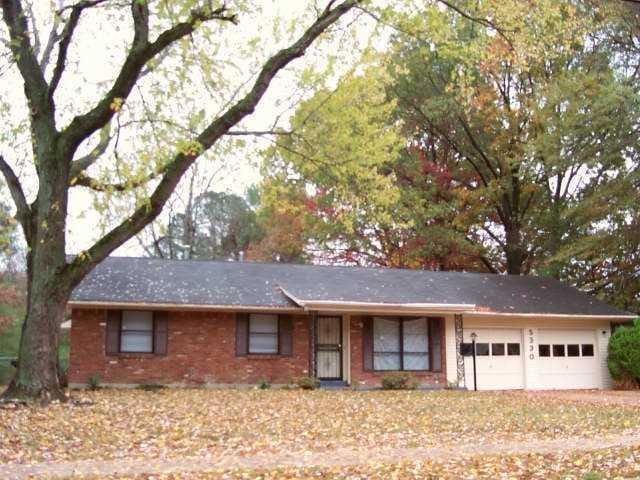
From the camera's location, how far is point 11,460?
8.48 metres

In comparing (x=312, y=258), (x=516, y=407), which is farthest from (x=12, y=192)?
(x=312, y=258)

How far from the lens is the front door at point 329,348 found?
21125 mm

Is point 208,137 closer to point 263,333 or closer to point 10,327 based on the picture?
point 263,333

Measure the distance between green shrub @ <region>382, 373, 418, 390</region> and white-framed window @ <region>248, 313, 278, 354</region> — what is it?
327 cm

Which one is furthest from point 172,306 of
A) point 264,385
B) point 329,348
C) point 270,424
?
point 270,424

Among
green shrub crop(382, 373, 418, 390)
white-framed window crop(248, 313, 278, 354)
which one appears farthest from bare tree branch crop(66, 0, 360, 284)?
green shrub crop(382, 373, 418, 390)

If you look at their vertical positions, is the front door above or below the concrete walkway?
above

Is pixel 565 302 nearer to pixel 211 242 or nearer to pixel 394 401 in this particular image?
pixel 394 401

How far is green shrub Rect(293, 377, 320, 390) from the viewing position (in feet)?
64.1

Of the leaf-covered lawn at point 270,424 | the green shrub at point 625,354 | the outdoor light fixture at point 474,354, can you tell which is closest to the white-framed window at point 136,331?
the leaf-covered lawn at point 270,424

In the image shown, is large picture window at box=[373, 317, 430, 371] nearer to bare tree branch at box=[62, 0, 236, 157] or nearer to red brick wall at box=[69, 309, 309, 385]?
red brick wall at box=[69, 309, 309, 385]

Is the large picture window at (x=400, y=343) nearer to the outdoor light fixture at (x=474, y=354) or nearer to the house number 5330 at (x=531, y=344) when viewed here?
the outdoor light fixture at (x=474, y=354)

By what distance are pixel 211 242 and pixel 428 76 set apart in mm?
19481

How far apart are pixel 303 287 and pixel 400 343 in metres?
3.38
